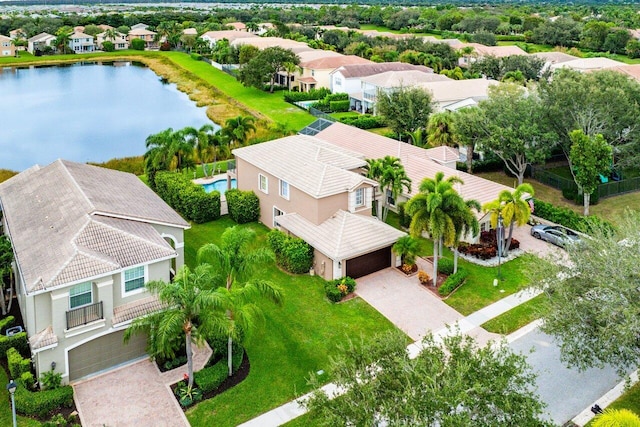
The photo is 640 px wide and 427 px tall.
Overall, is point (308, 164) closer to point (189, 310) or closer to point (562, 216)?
point (189, 310)

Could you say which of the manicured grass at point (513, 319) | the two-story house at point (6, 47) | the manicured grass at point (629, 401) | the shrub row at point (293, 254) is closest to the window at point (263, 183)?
the shrub row at point (293, 254)

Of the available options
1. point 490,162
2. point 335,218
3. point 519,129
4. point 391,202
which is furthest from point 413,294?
point 490,162

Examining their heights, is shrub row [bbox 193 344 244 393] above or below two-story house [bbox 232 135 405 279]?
below

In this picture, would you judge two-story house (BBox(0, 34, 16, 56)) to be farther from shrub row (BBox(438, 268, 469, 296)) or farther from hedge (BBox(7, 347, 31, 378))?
shrub row (BBox(438, 268, 469, 296))

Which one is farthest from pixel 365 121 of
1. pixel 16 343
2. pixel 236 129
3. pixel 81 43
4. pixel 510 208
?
pixel 81 43

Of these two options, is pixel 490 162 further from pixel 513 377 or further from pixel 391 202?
pixel 513 377

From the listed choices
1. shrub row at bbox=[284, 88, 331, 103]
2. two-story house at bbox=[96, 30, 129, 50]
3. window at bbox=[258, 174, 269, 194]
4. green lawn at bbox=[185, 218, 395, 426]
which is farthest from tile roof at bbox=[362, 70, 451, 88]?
two-story house at bbox=[96, 30, 129, 50]
